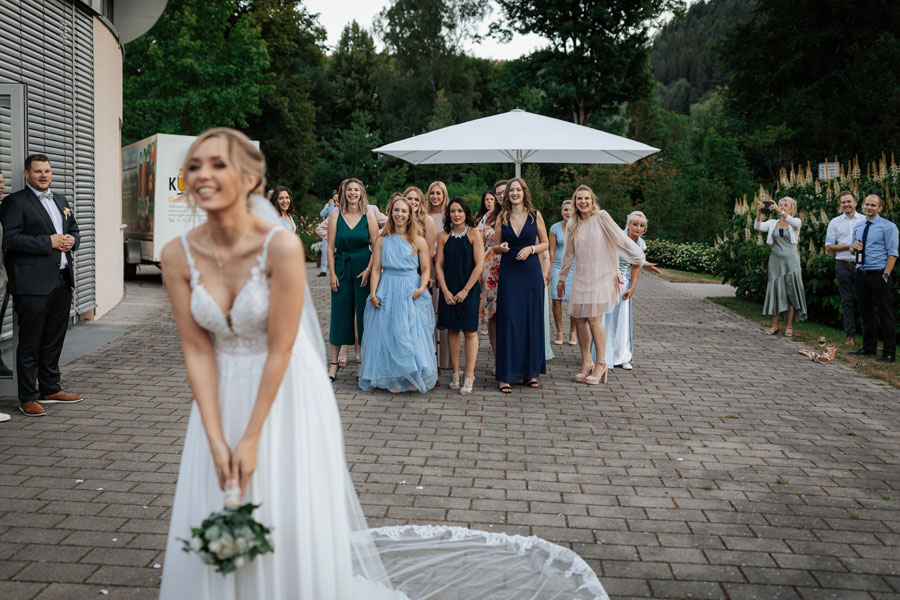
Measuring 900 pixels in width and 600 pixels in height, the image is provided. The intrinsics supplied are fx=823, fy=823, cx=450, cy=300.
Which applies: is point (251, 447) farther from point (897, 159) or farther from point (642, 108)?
point (642, 108)

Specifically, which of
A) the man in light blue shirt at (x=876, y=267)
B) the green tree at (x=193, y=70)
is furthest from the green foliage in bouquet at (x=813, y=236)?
the green tree at (x=193, y=70)

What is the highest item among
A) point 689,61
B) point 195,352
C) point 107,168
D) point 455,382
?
point 689,61

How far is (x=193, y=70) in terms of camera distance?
31391mm

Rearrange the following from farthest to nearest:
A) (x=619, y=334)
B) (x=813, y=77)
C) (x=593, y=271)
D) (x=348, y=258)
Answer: (x=813, y=77), (x=619, y=334), (x=348, y=258), (x=593, y=271)

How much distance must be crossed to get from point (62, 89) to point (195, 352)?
1032cm

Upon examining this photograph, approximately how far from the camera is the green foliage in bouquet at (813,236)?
13.4 meters

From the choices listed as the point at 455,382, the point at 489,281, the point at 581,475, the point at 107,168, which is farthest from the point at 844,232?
the point at 107,168

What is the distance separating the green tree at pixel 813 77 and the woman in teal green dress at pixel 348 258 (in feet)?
74.4

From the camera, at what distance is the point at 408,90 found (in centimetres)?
5172

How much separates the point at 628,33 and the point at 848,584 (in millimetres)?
44525

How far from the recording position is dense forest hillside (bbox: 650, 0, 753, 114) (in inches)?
4218

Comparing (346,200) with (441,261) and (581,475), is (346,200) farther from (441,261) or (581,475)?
(581,475)

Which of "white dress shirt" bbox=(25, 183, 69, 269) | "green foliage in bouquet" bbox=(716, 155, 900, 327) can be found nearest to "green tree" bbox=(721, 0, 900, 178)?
"green foliage in bouquet" bbox=(716, 155, 900, 327)

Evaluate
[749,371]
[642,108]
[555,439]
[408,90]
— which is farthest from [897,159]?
[642,108]
